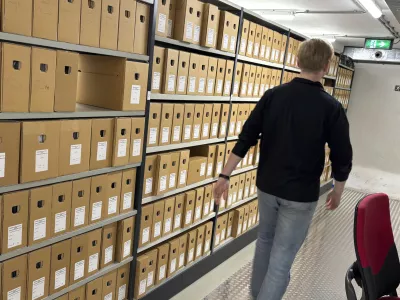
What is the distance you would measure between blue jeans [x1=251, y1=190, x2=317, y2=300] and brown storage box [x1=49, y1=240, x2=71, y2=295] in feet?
3.78

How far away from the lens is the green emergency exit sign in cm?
607

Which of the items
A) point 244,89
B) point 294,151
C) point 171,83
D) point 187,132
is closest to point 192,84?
point 171,83

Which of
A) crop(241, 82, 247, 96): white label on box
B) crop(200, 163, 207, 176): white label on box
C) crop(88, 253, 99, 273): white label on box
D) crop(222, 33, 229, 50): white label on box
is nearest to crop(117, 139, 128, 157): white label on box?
crop(88, 253, 99, 273): white label on box

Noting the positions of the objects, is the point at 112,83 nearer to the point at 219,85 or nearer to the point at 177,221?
the point at 219,85

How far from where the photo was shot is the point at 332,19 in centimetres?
501

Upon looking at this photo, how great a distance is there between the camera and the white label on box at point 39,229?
1693 millimetres

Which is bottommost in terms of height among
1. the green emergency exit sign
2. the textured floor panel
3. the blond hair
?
the textured floor panel

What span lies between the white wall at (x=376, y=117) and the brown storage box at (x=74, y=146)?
6260mm

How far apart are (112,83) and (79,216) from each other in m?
0.75

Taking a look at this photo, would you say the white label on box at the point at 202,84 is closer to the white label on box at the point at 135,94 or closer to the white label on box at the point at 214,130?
the white label on box at the point at 214,130

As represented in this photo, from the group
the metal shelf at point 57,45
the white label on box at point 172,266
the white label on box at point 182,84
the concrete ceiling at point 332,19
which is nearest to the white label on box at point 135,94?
the metal shelf at point 57,45

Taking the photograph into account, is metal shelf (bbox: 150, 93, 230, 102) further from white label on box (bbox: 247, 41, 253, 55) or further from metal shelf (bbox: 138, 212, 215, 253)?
metal shelf (bbox: 138, 212, 215, 253)


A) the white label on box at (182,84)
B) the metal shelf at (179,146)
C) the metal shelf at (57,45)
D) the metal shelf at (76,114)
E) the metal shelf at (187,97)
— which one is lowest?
the metal shelf at (179,146)

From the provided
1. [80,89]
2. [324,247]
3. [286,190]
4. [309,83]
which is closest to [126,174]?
[80,89]
